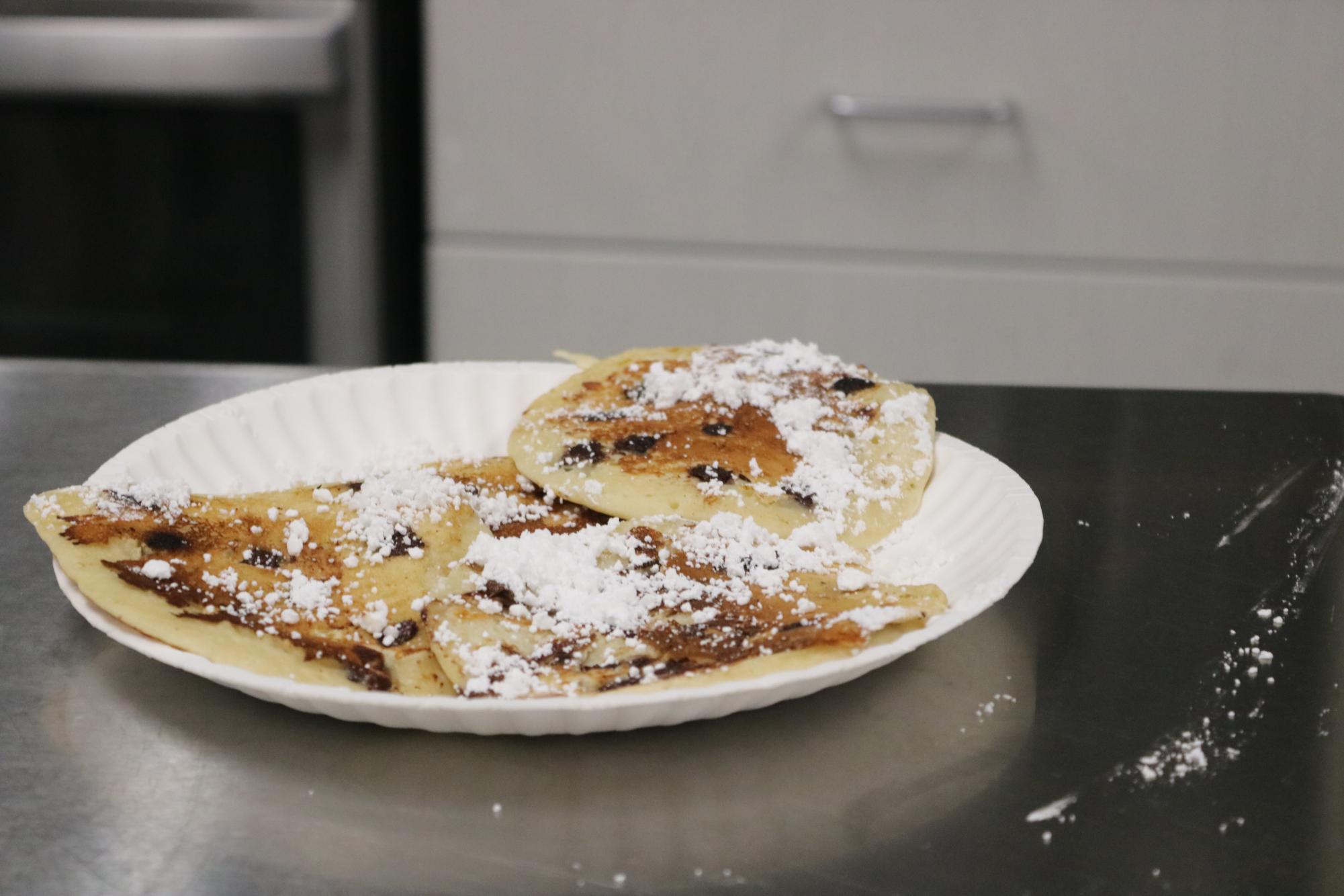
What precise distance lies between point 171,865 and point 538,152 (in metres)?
1.50

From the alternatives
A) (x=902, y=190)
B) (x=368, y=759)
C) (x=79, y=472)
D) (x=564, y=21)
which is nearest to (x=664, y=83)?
(x=564, y=21)

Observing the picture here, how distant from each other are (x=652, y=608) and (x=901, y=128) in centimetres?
134

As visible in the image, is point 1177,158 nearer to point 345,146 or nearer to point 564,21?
point 564,21

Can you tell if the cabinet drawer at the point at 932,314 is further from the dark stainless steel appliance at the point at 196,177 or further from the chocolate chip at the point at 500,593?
the chocolate chip at the point at 500,593

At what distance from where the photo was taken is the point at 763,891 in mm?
581

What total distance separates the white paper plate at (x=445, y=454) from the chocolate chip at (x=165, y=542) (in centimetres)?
6

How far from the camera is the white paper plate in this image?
0.63m

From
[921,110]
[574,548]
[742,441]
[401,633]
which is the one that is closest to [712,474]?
[742,441]

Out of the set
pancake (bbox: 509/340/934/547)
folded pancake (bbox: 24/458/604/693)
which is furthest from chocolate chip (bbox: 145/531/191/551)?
pancake (bbox: 509/340/934/547)

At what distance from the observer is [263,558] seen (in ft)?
2.63

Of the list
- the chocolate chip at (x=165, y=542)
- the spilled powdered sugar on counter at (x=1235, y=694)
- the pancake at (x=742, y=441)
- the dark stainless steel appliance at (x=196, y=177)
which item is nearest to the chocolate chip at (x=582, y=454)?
the pancake at (x=742, y=441)

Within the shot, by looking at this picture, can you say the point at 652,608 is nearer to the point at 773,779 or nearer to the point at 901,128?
the point at 773,779

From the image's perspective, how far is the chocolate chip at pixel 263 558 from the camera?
80cm

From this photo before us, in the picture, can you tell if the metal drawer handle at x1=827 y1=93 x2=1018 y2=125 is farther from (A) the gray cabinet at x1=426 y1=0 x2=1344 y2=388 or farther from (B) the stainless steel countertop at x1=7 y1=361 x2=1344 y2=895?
(B) the stainless steel countertop at x1=7 y1=361 x2=1344 y2=895
